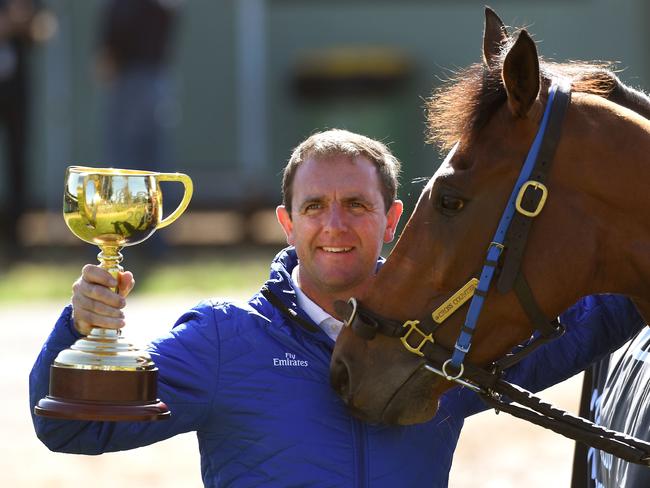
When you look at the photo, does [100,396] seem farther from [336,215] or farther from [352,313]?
[336,215]

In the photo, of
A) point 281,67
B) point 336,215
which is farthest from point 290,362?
point 281,67

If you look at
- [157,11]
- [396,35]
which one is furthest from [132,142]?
[396,35]

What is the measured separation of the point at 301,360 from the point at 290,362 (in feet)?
0.09

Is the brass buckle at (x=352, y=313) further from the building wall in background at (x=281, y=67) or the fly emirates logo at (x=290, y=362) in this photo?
the building wall in background at (x=281, y=67)

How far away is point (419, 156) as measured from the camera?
16.5 m

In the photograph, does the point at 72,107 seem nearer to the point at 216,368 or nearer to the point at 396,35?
the point at 396,35

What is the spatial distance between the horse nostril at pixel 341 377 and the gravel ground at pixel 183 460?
2936 mm

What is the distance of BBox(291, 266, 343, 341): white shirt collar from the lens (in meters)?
3.43

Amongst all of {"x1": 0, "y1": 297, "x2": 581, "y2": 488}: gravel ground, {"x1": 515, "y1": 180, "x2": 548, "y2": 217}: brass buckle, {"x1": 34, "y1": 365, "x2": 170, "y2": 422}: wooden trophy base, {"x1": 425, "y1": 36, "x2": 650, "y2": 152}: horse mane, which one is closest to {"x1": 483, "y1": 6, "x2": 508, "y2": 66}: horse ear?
{"x1": 425, "y1": 36, "x2": 650, "y2": 152}: horse mane

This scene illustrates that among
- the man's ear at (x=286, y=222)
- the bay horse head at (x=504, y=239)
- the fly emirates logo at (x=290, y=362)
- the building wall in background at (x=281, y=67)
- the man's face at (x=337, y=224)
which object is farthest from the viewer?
the building wall in background at (x=281, y=67)

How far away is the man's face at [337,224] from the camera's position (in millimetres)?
3420

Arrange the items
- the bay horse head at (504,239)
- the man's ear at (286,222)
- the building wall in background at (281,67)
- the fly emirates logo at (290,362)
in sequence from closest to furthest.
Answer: the bay horse head at (504,239)
the fly emirates logo at (290,362)
the man's ear at (286,222)
the building wall in background at (281,67)

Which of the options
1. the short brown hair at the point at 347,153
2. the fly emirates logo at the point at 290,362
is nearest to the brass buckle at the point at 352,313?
the fly emirates logo at the point at 290,362

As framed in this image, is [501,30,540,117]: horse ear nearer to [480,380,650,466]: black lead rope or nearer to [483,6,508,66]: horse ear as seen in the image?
[483,6,508,66]: horse ear
